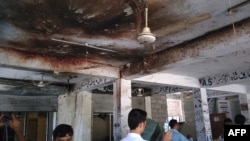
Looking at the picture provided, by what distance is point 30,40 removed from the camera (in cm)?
310

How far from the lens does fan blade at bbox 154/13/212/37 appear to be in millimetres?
2545

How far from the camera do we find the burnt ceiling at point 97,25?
227cm

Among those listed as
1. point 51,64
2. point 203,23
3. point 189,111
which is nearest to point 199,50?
point 203,23

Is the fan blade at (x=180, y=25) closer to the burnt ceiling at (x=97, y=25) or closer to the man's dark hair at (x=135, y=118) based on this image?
the burnt ceiling at (x=97, y=25)

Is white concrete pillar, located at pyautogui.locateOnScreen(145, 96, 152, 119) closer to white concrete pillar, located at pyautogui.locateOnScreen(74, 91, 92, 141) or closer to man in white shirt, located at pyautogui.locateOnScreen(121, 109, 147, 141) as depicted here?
white concrete pillar, located at pyautogui.locateOnScreen(74, 91, 92, 141)

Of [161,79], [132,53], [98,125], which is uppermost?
[132,53]

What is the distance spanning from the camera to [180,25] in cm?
274

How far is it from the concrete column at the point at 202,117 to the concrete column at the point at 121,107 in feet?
7.69

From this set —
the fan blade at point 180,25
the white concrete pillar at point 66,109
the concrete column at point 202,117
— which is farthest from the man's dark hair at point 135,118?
the white concrete pillar at point 66,109

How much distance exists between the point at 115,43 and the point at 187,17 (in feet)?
3.78

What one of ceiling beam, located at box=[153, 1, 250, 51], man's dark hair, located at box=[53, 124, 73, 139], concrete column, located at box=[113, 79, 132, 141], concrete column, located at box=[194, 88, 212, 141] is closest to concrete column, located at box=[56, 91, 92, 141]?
concrete column, located at box=[113, 79, 132, 141]

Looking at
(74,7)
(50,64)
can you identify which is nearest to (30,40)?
(50,64)

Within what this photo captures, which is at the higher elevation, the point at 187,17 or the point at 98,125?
the point at 187,17

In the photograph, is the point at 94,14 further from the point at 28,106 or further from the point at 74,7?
the point at 28,106
